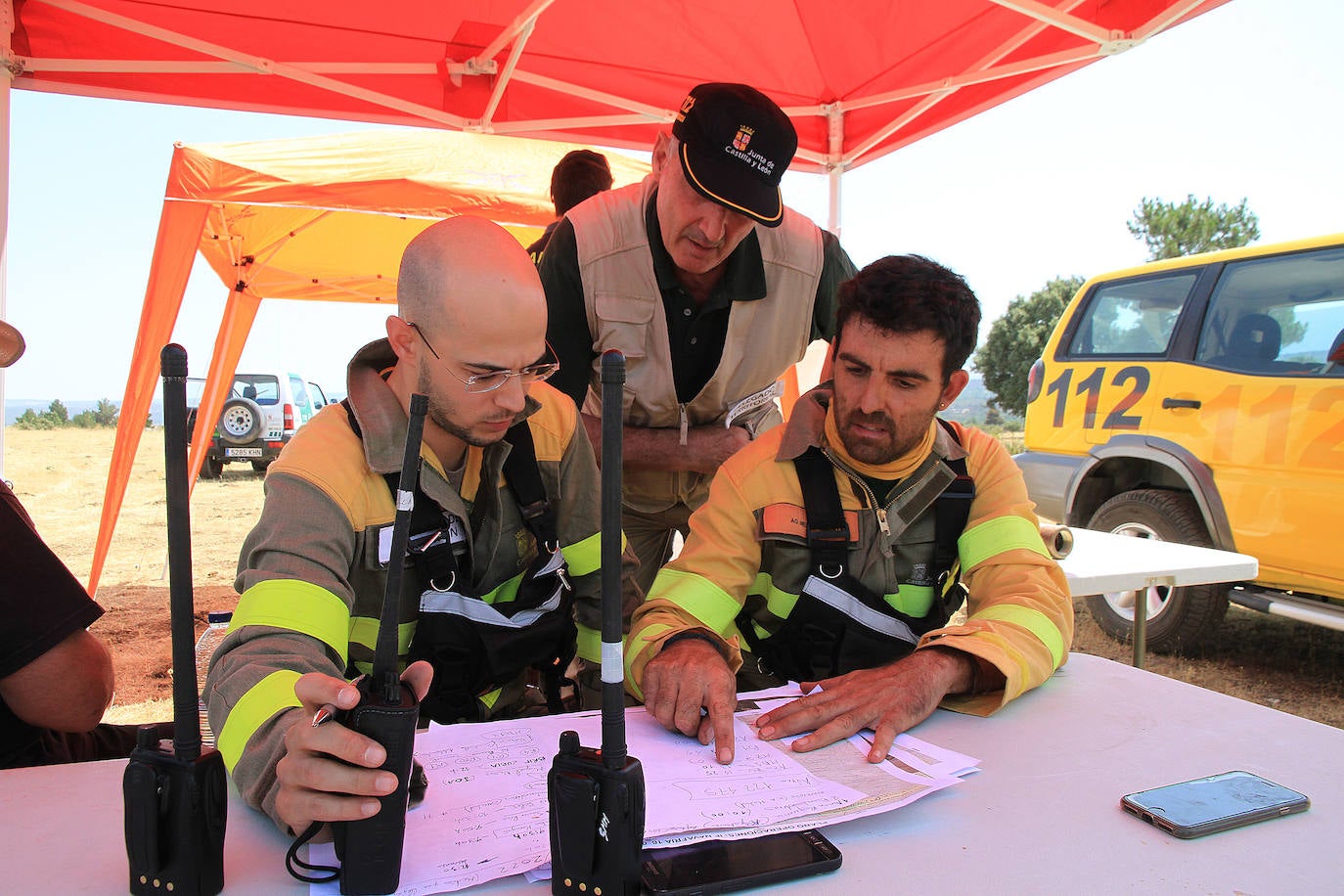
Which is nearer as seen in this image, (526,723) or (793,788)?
(793,788)

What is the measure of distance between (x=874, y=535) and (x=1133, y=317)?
4.26m

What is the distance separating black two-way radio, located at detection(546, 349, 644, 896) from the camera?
31.1 inches

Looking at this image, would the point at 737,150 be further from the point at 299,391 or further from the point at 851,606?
the point at 299,391

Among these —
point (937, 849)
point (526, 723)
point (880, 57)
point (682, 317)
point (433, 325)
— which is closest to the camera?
point (937, 849)

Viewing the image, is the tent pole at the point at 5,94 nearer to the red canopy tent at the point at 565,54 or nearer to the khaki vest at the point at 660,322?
the red canopy tent at the point at 565,54

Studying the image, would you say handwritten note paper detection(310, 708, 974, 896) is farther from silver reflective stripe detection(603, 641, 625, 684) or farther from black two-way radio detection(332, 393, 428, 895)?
silver reflective stripe detection(603, 641, 625, 684)

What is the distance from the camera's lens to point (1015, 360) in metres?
30.7

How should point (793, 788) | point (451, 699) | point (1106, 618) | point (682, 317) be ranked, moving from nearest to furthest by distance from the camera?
point (793, 788) → point (451, 699) → point (682, 317) → point (1106, 618)

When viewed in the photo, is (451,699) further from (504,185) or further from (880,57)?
(504,185)

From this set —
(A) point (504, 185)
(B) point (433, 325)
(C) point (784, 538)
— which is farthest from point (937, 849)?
(A) point (504, 185)

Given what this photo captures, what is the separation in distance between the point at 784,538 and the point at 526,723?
2.23 feet

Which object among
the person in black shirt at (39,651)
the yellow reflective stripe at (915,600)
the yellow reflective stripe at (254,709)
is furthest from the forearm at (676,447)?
the yellow reflective stripe at (254,709)

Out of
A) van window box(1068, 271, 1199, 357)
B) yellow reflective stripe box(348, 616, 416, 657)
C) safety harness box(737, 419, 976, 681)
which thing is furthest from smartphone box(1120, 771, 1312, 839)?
van window box(1068, 271, 1199, 357)

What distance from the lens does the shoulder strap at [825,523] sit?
1.77 m
